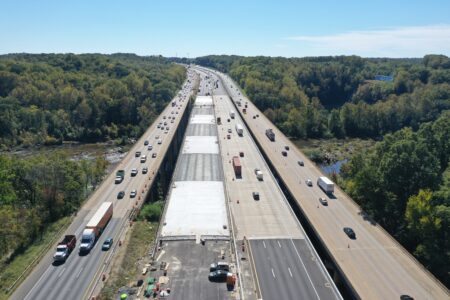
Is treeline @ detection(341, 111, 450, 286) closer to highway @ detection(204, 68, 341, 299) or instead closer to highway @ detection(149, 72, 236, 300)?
highway @ detection(204, 68, 341, 299)

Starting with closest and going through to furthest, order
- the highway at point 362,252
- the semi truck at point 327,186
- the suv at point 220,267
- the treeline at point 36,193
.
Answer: the highway at point 362,252
the suv at point 220,267
the treeline at point 36,193
the semi truck at point 327,186

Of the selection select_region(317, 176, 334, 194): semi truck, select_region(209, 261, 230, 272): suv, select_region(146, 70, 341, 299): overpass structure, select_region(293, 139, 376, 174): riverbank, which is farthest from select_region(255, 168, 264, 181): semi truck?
select_region(293, 139, 376, 174): riverbank

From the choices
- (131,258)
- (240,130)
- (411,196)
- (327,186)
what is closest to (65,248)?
(131,258)

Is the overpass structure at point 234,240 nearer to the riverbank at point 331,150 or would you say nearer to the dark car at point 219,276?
the dark car at point 219,276

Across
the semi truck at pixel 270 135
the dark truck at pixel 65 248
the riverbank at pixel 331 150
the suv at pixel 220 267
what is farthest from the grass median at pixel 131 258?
the riverbank at pixel 331 150

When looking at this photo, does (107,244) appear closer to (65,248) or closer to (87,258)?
(87,258)
